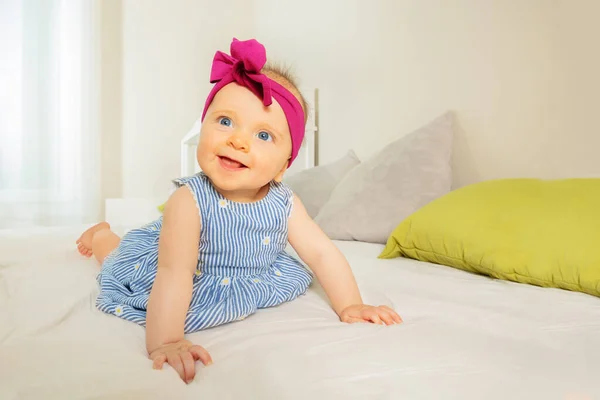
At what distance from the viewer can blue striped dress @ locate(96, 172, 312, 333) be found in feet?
→ 2.51

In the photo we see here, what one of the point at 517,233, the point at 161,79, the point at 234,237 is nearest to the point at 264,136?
the point at 234,237

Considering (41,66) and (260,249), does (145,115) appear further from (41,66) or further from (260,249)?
(260,249)

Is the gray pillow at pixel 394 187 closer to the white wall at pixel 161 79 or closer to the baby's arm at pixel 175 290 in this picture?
the baby's arm at pixel 175 290

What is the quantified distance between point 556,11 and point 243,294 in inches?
48.0

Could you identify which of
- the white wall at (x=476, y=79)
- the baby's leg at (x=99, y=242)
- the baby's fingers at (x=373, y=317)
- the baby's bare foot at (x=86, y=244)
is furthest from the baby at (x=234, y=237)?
the white wall at (x=476, y=79)

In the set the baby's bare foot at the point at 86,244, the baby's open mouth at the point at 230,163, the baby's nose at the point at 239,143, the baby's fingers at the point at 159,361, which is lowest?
the baby's bare foot at the point at 86,244

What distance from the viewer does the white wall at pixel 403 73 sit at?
136 centimetres

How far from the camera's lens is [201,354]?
57cm

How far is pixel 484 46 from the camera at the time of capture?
1.58 meters

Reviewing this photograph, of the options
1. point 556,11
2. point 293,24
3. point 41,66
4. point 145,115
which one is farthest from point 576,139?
point 41,66

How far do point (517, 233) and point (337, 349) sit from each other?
58 cm

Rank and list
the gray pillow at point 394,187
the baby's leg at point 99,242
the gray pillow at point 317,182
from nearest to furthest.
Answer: the baby's leg at point 99,242, the gray pillow at point 394,187, the gray pillow at point 317,182

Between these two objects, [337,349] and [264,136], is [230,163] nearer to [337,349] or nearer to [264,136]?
[264,136]

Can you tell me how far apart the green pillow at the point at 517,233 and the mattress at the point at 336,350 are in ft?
0.16
